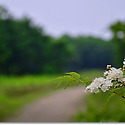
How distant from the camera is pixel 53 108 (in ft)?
11.3

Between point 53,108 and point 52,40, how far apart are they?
0.74m

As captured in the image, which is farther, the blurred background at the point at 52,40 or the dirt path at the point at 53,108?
the dirt path at the point at 53,108

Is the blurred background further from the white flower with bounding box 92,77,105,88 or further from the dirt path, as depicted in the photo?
the white flower with bounding box 92,77,105,88

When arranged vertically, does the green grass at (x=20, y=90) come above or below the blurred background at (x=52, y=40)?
below

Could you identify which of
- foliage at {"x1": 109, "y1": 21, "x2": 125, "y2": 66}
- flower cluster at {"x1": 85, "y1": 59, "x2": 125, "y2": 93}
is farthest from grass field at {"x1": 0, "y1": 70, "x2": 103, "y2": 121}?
flower cluster at {"x1": 85, "y1": 59, "x2": 125, "y2": 93}

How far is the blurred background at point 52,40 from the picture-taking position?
10.4 ft

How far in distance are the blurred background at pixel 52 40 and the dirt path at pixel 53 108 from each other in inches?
3.3

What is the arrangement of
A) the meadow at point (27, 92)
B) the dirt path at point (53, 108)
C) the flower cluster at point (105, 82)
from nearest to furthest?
the flower cluster at point (105, 82) → the meadow at point (27, 92) → the dirt path at point (53, 108)

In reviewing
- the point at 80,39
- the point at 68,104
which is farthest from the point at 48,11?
the point at 68,104

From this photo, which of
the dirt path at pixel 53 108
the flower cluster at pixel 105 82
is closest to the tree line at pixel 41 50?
the dirt path at pixel 53 108

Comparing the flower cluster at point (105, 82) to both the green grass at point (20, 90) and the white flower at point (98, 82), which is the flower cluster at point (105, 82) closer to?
the white flower at point (98, 82)

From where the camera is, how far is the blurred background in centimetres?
316

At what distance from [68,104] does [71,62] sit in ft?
1.61

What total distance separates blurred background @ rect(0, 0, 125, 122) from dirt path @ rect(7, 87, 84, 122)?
85 millimetres
